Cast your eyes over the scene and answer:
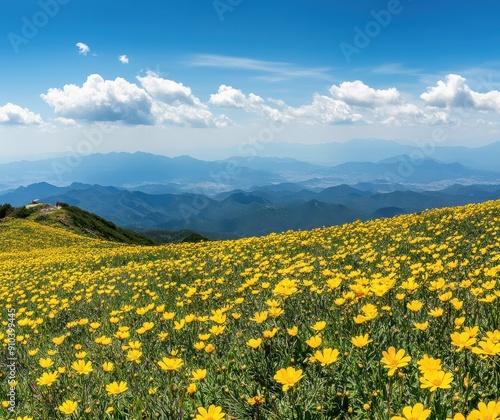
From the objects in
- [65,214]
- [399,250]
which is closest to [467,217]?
[399,250]

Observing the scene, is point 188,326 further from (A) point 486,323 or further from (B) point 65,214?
(B) point 65,214

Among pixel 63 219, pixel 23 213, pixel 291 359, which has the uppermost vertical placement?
pixel 291 359

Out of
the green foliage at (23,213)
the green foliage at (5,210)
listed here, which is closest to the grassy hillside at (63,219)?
the green foliage at (23,213)

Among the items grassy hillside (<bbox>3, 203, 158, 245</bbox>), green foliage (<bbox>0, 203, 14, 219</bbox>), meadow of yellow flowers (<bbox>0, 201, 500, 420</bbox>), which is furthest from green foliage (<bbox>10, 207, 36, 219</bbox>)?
meadow of yellow flowers (<bbox>0, 201, 500, 420</bbox>)

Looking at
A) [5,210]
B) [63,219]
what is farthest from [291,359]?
[5,210]

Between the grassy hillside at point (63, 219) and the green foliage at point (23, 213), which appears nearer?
the grassy hillside at point (63, 219)

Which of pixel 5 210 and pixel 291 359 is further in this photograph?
pixel 5 210

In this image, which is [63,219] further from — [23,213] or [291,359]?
[291,359]

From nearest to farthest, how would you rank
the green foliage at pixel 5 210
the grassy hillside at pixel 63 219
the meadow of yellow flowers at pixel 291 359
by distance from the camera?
the meadow of yellow flowers at pixel 291 359, the grassy hillside at pixel 63 219, the green foliage at pixel 5 210

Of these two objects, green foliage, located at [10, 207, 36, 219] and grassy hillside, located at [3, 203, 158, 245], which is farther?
green foliage, located at [10, 207, 36, 219]

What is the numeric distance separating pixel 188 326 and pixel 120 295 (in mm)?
4704

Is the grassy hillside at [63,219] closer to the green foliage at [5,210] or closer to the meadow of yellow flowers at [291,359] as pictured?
the green foliage at [5,210]

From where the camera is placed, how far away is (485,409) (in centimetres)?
197

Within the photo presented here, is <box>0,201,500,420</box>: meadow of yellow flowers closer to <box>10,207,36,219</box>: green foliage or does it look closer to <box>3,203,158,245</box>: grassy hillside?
<box>3,203,158,245</box>: grassy hillside
